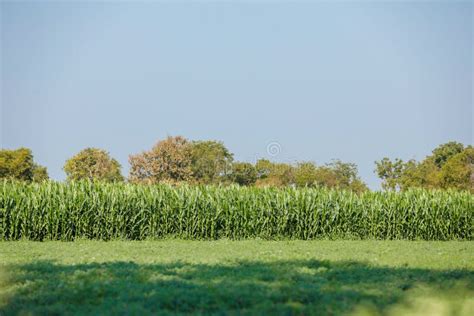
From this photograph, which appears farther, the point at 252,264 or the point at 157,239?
the point at 157,239

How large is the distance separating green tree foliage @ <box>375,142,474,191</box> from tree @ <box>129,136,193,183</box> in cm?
1936

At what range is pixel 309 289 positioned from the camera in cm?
893

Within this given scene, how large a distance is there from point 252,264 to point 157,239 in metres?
9.54

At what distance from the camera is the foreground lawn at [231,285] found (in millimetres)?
7953

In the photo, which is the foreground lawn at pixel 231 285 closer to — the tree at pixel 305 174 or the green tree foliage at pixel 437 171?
the green tree foliage at pixel 437 171

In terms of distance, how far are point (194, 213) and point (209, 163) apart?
41.0 meters

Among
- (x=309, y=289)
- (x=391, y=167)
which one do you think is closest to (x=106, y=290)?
(x=309, y=289)

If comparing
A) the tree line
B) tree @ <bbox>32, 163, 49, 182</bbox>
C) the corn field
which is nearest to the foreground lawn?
the corn field

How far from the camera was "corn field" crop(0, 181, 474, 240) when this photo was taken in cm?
2103

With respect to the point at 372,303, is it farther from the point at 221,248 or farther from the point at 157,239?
the point at 157,239

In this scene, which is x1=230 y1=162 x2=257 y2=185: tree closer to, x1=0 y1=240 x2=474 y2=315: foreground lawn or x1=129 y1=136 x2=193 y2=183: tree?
x1=129 y1=136 x2=193 y2=183: tree

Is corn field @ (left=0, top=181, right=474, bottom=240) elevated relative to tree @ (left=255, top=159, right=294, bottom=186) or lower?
lower

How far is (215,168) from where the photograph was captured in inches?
2453

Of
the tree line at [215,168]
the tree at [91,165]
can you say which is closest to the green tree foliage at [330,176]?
the tree line at [215,168]
